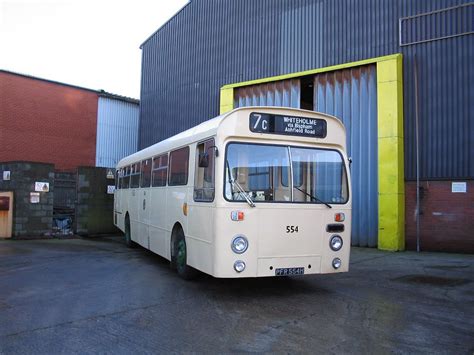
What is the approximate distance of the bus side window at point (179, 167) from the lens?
830 cm

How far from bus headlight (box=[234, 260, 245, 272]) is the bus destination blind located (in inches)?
79.3

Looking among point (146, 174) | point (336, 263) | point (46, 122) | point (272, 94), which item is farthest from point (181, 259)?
point (46, 122)

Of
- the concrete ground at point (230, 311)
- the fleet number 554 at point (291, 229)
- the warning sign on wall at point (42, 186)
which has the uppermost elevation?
the warning sign on wall at point (42, 186)

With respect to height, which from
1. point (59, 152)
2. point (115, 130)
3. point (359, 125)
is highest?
point (115, 130)

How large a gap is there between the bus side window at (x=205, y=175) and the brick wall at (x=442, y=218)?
844 cm

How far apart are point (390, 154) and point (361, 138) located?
1256 millimetres

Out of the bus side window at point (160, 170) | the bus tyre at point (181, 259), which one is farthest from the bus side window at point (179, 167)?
the bus tyre at point (181, 259)

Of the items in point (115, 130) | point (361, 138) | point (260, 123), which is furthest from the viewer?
point (115, 130)

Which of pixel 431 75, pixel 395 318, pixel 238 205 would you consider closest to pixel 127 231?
pixel 238 205

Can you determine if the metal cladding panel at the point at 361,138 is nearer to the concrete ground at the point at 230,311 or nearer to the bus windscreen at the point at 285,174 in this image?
the concrete ground at the point at 230,311

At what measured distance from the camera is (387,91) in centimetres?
1384

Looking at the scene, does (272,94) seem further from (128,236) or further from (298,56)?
(128,236)

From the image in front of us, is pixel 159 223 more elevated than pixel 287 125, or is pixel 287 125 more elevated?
pixel 287 125

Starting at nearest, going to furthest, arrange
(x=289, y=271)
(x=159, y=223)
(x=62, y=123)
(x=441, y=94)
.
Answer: (x=289, y=271), (x=159, y=223), (x=441, y=94), (x=62, y=123)
